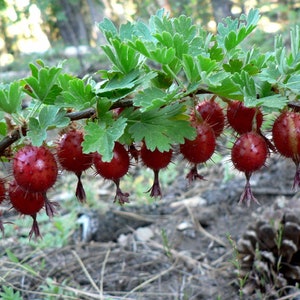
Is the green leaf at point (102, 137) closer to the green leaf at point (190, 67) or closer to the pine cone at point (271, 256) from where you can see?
the green leaf at point (190, 67)

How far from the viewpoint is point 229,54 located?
1290 millimetres

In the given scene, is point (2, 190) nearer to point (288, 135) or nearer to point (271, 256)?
point (288, 135)

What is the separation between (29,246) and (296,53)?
2.85 metres

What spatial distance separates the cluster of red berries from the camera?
4.15ft

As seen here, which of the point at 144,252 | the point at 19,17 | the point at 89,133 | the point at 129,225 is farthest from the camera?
the point at 19,17

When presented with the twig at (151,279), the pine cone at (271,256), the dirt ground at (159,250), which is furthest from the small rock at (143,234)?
the pine cone at (271,256)

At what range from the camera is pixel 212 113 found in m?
1.43

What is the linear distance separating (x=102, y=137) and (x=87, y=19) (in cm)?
1623

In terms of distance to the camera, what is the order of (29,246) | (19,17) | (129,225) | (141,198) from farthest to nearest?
(19,17) → (141,198) → (129,225) → (29,246)

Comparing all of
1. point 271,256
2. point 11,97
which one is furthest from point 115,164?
point 271,256

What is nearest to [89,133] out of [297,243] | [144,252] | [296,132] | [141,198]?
[296,132]

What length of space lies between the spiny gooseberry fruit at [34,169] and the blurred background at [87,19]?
2.11 meters

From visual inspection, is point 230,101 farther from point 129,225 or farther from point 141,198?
point 141,198

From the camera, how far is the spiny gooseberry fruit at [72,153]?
1.37 meters
